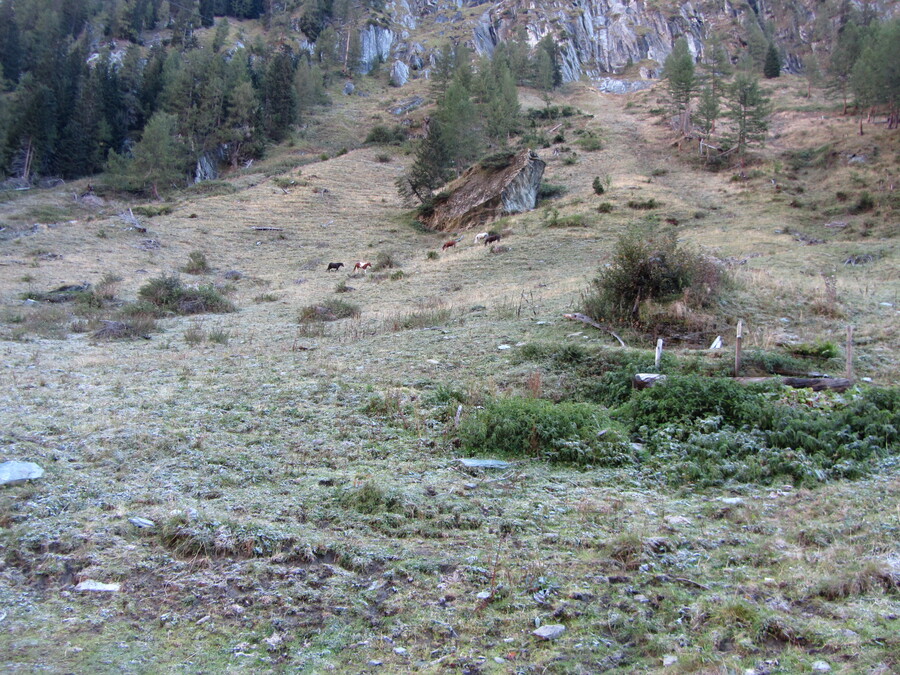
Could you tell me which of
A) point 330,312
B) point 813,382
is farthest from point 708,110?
point 813,382

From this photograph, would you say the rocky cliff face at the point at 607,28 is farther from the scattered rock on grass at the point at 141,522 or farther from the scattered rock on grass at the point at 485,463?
the scattered rock on grass at the point at 141,522

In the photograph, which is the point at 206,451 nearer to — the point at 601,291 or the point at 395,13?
the point at 601,291

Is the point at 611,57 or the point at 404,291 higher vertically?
the point at 611,57

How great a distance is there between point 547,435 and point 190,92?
2546 inches

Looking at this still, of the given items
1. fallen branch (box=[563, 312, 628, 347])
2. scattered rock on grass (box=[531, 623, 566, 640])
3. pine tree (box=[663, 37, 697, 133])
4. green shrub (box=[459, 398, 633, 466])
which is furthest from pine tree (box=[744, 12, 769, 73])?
scattered rock on grass (box=[531, 623, 566, 640])

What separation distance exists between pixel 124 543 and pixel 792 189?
40.3m

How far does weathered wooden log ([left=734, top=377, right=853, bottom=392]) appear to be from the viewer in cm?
779

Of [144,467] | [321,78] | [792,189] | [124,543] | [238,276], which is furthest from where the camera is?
[321,78]

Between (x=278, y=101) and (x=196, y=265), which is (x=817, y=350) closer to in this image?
(x=196, y=265)

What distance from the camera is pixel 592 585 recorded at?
3996 mm

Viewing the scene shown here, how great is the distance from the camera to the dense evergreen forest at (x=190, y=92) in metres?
47.7

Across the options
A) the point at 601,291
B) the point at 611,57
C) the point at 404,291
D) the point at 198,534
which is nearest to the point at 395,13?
the point at 611,57

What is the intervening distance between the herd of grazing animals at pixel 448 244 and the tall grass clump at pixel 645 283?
54.1 ft

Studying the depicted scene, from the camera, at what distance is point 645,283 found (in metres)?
12.5
